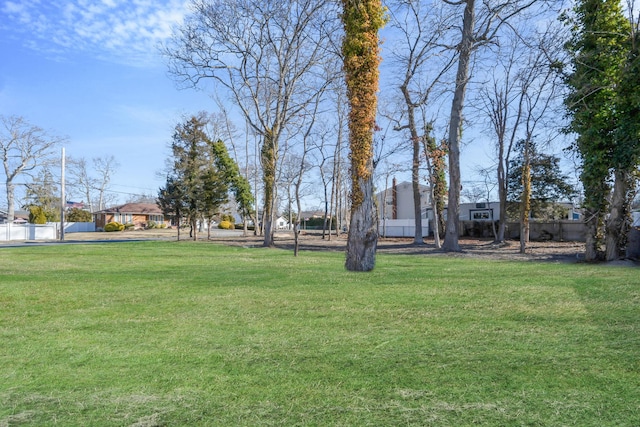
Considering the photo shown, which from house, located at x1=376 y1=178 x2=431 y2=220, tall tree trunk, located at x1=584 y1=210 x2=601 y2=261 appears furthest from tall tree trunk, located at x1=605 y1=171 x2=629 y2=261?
house, located at x1=376 y1=178 x2=431 y2=220

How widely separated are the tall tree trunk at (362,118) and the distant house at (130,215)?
55.8m

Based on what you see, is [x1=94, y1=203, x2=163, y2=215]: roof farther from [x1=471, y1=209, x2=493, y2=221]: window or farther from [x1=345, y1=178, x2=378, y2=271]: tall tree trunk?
[x1=345, y1=178, x2=378, y2=271]: tall tree trunk

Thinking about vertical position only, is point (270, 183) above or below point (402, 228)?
above

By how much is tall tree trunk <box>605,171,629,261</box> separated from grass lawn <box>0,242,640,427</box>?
811 centimetres

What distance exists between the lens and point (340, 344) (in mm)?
4273

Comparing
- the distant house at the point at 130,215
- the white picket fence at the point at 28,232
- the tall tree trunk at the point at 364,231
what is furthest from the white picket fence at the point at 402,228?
the distant house at the point at 130,215

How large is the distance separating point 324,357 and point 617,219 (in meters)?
13.9

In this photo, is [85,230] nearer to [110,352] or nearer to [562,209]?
[562,209]

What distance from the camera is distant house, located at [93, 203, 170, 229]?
208 feet

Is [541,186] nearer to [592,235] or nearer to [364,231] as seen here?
[592,235]

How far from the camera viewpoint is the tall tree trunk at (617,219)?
13672mm

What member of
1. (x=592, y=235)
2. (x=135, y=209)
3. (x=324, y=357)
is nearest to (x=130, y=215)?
(x=135, y=209)

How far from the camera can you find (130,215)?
65.6 metres

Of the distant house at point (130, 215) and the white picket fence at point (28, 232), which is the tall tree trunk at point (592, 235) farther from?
the distant house at point (130, 215)
